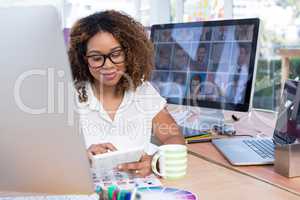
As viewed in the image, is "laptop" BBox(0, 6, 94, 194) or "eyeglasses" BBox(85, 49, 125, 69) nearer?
"laptop" BBox(0, 6, 94, 194)

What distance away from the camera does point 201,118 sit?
1.53m

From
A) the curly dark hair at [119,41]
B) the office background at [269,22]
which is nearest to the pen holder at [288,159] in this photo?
the curly dark hair at [119,41]

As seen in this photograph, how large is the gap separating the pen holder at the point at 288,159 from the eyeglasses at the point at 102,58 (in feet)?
1.91

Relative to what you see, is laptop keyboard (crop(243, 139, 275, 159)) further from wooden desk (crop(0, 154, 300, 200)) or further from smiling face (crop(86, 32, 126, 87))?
smiling face (crop(86, 32, 126, 87))

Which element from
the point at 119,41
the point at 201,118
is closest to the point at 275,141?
the point at 201,118

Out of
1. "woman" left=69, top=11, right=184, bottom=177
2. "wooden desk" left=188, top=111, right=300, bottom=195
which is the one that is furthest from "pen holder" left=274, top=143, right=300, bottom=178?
"woman" left=69, top=11, right=184, bottom=177

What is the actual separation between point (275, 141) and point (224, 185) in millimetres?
276

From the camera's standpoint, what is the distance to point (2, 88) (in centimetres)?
48

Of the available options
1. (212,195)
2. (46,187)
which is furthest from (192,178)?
(46,187)

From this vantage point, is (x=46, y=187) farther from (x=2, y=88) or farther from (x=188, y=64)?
(x=188, y=64)

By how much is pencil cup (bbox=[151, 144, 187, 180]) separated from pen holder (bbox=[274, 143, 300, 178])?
9.9 inches

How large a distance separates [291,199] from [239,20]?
761 mm

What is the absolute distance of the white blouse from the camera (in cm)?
134

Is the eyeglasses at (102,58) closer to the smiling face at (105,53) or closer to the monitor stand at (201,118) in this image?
the smiling face at (105,53)
